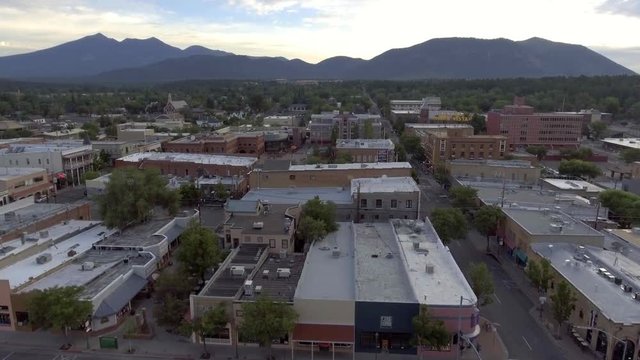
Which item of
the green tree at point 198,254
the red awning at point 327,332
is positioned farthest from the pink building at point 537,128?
the red awning at point 327,332

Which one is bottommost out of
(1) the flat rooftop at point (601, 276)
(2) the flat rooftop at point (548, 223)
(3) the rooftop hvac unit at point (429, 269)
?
(1) the flat rooftop at point (601, 276)

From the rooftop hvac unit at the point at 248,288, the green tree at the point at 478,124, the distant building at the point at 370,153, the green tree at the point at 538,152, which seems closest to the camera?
the rooftop hvac unit at the point at 248,288

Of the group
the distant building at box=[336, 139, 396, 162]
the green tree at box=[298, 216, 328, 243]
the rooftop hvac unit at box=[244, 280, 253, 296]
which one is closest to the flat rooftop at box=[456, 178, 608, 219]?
the distant building at box=[336, 139, 396, 162]

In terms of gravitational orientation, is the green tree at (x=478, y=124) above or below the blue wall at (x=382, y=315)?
above

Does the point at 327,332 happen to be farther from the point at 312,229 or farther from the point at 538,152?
the point at 538,152

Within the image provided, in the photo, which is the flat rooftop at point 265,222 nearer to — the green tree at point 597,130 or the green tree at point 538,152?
the green tree at point 538,152

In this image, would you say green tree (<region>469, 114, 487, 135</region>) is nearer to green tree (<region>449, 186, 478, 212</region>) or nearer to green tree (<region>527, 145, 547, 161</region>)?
green tree (<region>527, 145, 547, 161</region>)

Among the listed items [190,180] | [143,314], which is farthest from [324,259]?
[190,180]
